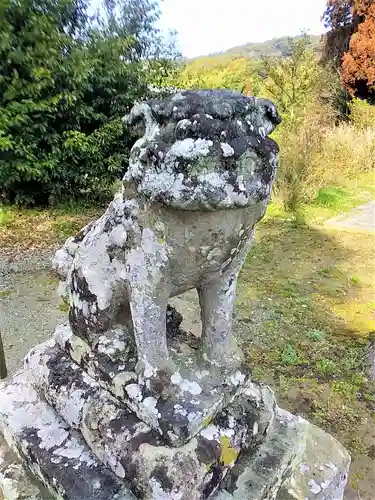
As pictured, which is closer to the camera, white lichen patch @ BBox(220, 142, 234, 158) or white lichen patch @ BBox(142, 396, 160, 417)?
white lichen patch @ BBox(220, 142, 234, 158)

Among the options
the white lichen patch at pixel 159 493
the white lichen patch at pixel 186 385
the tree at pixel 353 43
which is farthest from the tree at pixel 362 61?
the white lichen patch at pixel 159 493

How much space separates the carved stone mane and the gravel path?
87.6 inches

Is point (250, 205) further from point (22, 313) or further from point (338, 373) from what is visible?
point (22, 313)

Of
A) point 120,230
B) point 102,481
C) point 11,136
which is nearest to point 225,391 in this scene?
point 102,481

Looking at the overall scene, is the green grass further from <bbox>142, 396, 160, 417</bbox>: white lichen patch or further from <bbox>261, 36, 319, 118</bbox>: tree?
<bbox>261, 36, 319, 118</bbox>: tree

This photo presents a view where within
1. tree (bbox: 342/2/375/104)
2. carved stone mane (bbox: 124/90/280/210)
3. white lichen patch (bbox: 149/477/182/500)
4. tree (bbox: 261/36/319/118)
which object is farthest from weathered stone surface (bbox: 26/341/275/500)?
tree (bbox: 342/2/375/104)

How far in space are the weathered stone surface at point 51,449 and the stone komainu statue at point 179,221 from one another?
11.1 inches

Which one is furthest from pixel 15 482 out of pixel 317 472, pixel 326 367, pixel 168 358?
pixel 326 367

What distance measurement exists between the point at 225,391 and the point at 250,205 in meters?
0.56

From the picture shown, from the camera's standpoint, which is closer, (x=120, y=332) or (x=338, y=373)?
(x=120, y=332)

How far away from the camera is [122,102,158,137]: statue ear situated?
3.39ft

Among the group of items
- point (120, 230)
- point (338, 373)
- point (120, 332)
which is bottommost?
point (338, 373)

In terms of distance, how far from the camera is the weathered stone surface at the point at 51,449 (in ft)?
3.85

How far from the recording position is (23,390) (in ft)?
4.97
